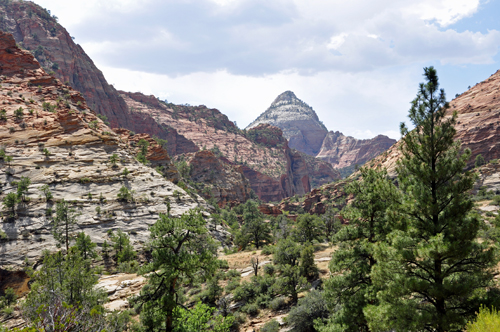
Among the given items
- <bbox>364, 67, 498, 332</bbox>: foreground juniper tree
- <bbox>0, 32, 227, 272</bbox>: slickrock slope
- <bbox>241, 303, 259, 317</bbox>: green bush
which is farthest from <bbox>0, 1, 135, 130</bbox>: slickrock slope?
<bbox>364, 67, 498, 332</bbox>: foreground juniper tree

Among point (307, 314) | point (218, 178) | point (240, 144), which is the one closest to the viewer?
point (307, 314)

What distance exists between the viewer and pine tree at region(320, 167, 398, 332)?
39.5ft

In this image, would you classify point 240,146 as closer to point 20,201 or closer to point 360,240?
point 20,201

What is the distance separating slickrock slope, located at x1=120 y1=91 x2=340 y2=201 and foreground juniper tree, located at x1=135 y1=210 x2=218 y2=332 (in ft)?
413

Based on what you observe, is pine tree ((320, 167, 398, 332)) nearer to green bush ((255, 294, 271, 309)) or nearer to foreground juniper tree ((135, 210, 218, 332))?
foreground juniper tree ((135, 210, 218, 332))

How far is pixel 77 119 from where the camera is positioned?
5691 centimetres

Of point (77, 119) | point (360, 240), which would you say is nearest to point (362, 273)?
point (360, 240)

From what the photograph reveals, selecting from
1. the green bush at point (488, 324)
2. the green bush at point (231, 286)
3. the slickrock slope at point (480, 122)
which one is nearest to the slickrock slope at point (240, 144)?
the slickrock slope at point (480, 122)

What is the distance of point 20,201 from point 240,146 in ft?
427

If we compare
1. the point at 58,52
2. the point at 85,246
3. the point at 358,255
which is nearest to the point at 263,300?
the point at 358,255

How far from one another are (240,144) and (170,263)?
15465 centimetres

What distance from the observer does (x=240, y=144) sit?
166000 mm

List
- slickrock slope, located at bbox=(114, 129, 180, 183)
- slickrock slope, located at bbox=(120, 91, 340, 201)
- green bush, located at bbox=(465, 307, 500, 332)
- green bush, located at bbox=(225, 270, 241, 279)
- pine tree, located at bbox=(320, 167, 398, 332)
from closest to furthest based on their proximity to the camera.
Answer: green bush, located at bbox=(465, 307, 500, 332)
pine tree, located at bbox=(320, 167, 398, 332)
green bush, located at bbox=(225, 270, 241, 279)
slickrock slope, located at bbox=(114, 129, 180, 183)
slickrock slope, located at bbox=(120, 91, 340, 201)

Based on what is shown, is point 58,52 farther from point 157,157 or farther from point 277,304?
point 277,304
